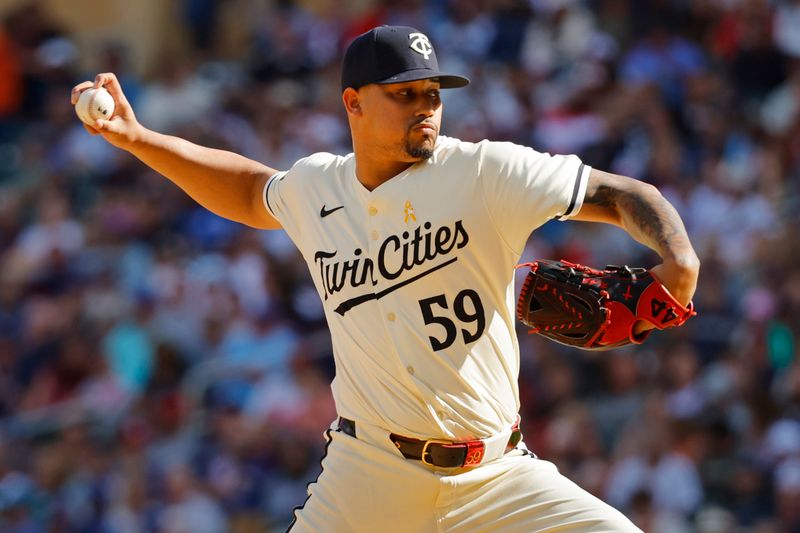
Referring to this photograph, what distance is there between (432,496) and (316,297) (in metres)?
6.78

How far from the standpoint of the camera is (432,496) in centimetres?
476

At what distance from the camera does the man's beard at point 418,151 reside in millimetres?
4922

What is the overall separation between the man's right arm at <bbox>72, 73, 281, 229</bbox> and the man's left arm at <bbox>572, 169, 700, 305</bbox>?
4.65 feet

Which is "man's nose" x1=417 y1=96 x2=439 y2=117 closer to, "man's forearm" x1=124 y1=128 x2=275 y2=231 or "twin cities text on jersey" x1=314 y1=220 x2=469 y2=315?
"twin cities text on jersey" x1=314 y1=220 x2=469 y2=315

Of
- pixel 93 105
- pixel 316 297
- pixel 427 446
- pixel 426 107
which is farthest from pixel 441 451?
pixel 316 297

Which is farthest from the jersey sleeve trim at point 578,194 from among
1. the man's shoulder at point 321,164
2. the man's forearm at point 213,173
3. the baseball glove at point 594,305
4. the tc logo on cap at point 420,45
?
the man's forearm at point 213,173

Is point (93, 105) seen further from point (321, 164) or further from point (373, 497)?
point (373, 497)

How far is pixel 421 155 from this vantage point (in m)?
4.93

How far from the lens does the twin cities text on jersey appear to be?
4.79 meters

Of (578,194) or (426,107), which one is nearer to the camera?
(578,194)

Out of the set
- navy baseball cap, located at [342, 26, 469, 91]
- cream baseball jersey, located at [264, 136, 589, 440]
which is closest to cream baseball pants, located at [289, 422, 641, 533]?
A: cream baseball jersey, located at [264, 136, 589, 440]

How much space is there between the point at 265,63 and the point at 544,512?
10478mm

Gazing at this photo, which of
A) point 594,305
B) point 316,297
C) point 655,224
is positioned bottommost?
point 316,297

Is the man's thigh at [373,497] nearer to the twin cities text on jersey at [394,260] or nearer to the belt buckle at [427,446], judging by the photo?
the belt buckle at [427,446]
